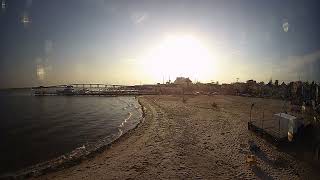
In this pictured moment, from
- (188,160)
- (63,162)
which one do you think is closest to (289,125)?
(188,160)

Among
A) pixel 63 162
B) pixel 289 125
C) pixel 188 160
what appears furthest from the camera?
pixel 289 125

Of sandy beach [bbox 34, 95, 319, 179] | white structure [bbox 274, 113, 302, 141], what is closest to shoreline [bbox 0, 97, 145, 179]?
sandy beach [bbox 34, 95, 319, 179]

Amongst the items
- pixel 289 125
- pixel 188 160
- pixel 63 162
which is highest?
pixel 289 125

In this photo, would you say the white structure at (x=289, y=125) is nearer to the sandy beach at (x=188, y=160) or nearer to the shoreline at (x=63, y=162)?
the sandy beach at (x=188, y=160)

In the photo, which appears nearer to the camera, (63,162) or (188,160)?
(188,160)

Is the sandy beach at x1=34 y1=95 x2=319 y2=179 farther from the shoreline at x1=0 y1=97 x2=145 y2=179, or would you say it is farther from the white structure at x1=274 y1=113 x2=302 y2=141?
the white structure at x1=274 y1=113 x2=302 y2=141

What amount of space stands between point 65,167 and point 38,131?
16470mm

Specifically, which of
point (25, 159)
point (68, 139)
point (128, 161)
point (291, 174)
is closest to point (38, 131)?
point (68, 139)

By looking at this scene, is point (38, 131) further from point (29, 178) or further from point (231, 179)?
point (231, 179)

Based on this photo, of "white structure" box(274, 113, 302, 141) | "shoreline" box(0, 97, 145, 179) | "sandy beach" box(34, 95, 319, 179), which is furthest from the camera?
"white structure" box(274, 113, 302, 141)

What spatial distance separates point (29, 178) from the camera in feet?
50.7

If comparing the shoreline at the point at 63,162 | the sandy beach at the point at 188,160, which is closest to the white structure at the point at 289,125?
the sandy beach at the point at 188,160

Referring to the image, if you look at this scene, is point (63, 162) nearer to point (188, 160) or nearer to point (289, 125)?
point (188, 160)

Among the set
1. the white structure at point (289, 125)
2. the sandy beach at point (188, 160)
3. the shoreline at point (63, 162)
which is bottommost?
the shoreline at point (63, 162)
